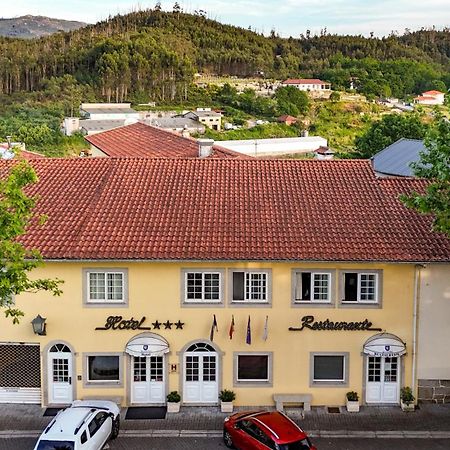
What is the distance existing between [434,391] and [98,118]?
100m

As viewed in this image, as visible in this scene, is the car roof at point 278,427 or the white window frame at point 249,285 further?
the white window frame at point 249,285

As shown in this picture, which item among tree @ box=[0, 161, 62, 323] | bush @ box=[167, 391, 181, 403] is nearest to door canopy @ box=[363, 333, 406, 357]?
bush @ box=[167, 391, 181, 403]

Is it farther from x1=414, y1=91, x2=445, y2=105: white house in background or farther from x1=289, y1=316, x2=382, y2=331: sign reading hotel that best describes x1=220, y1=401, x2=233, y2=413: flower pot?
x1=414, y1=91, x2=445, y2=105: white house in background

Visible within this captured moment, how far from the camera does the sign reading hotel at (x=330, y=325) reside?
2198cm

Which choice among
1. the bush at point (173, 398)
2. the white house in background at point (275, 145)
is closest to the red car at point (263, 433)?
the bush at point (173, 398)

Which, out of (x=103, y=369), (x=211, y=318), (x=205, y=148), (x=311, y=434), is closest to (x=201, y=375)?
(x=211, y=318)

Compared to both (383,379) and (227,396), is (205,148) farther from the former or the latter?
(383,379)

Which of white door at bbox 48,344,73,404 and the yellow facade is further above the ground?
the yellow facade

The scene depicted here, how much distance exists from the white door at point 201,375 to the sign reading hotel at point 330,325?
8.86ft

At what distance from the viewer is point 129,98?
150 meters

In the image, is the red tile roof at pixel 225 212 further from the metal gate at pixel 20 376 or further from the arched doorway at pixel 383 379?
the metal gate at pixel 20 376

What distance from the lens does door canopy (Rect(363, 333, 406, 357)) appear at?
2195 centimetres

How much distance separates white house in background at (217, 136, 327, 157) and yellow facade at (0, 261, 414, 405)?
65959mm

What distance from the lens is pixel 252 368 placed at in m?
22.3
